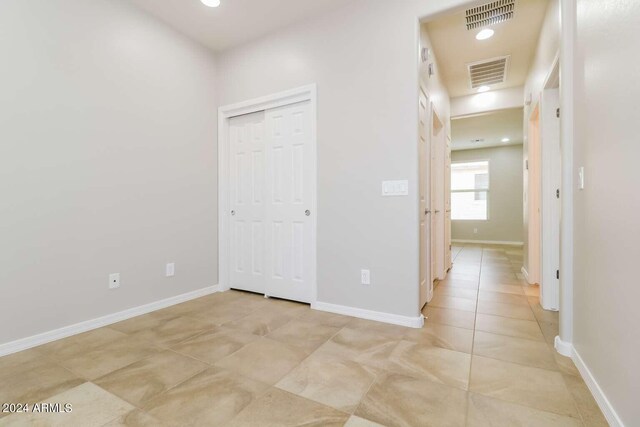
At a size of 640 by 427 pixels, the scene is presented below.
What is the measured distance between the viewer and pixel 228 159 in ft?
11.4

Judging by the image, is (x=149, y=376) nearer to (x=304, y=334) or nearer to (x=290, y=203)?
(x=304, y=334)

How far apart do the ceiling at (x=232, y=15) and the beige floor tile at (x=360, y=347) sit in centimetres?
287

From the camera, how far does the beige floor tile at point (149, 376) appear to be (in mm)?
1498

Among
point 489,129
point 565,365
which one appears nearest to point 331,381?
point 565,365

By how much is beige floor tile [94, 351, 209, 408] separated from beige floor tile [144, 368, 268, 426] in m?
0.07

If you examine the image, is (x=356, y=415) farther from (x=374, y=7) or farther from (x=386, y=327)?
(x=374, y=7)

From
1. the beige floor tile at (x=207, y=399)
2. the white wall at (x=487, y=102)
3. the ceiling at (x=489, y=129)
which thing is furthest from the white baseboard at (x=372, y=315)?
the ceiling at (x=489, y=129)

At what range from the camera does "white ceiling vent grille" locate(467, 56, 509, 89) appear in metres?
3.64

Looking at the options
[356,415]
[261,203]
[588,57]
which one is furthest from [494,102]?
[356,415]

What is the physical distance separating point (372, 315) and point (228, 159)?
2.40 metres

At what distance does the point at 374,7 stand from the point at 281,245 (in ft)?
7.79

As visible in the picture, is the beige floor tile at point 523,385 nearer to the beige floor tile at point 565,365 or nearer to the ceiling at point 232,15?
the beige floor tile at point 565,365

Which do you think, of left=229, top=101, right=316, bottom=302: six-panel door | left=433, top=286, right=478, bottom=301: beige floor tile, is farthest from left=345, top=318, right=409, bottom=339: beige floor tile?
left=433, top=286, right=478, bottom=301: beige floor tile

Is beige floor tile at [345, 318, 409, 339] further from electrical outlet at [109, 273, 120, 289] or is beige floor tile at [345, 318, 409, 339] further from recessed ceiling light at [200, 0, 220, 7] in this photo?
recessed ceiling light at [200, 0, 220, 7]
